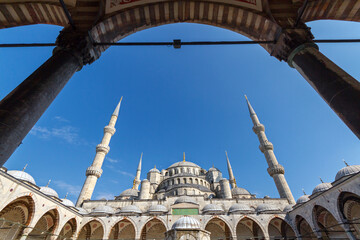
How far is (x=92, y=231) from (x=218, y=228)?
573 inches

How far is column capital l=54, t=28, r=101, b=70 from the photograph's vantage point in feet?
14.2

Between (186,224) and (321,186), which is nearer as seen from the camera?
(186,224)

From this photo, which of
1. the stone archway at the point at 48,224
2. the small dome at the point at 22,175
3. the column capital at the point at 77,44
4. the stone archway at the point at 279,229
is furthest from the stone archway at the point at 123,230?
the column capital at the point at 77,44

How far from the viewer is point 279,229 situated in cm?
2025

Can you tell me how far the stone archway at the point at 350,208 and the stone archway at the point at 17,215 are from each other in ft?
75.8

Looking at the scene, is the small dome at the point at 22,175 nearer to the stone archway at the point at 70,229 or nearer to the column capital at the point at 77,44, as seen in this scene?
the stone archway at the point at 70,229

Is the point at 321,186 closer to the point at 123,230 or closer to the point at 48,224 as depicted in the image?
the point at 123,230

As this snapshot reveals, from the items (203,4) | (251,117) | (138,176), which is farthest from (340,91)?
(138,176)

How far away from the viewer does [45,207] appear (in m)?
14.4

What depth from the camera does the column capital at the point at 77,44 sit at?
14.2 ft

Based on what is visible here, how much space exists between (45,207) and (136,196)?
62.7 ft

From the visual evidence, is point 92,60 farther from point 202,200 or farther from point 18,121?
point 202,200

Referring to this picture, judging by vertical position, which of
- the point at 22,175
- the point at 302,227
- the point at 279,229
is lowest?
the point at 279,229

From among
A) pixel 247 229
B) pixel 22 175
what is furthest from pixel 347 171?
pixel 22 175
